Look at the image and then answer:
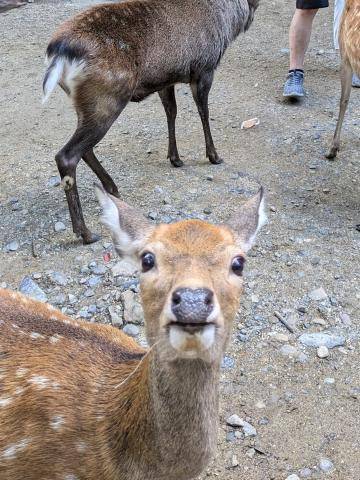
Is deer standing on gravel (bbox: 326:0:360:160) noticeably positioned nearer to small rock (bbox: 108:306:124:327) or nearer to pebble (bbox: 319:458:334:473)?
small rock (bbox: 108:306:124:327)

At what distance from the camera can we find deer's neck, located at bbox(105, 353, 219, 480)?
1.80 meters

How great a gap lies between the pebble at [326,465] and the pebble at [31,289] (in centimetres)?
176

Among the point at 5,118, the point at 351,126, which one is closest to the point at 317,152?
the point at 351,126

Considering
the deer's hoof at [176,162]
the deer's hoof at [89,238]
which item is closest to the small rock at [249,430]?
the deer's hoof at [89,238]

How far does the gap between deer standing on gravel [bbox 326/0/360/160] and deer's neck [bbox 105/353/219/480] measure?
3339 millimetres

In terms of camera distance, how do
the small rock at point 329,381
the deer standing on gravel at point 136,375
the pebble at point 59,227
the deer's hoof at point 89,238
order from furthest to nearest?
the pebble at point 59,227
the deer's hoof at point 89,238
the small rock at point 329,381
the deer standing on gravel at point 136,375

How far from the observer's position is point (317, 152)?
16.3 feet

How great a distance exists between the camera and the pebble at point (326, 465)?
2526 mm

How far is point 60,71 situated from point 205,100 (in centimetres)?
140

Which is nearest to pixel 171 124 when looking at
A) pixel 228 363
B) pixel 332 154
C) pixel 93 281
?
pixel 332 154

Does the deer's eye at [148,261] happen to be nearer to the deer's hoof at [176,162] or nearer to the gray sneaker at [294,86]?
the deer's hoof at [176,162]

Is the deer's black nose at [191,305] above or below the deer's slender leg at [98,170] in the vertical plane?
above

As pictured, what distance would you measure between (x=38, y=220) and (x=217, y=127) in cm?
210

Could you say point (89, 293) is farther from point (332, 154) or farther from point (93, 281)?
point (332, 154)
